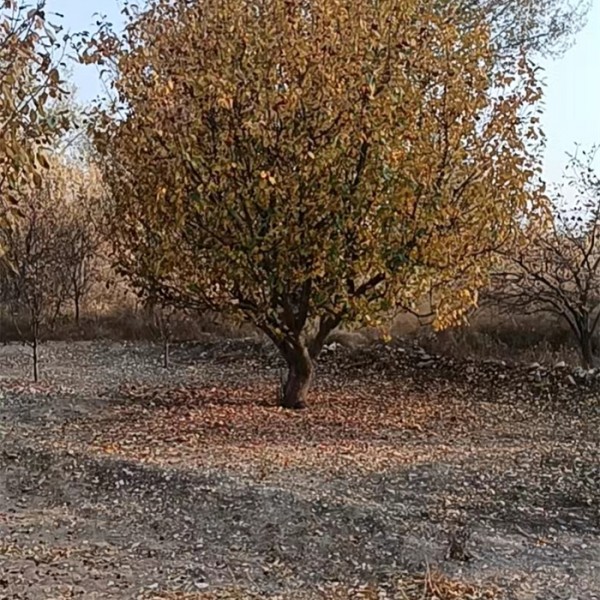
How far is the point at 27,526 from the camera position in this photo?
4.03m

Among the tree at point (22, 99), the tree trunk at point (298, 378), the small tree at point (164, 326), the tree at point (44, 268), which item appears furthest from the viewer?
the tree at point (44, 268)

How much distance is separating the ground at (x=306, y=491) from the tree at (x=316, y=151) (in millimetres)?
1036

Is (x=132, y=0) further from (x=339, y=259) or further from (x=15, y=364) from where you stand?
(x=15, y=364)

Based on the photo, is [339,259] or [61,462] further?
[339,259]

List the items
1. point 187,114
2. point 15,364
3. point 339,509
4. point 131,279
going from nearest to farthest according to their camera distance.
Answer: point 339,509
point 187,114
point 131,279
point 15,364

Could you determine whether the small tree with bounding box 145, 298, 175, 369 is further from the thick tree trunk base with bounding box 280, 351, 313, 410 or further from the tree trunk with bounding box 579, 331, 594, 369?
the tree trunk with bounding box 579, 331, 594, 369

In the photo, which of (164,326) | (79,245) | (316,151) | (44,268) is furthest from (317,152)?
(79,245)

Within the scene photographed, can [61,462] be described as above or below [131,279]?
below

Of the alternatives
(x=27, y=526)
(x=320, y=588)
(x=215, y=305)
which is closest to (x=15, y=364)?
(x=215, y=305)

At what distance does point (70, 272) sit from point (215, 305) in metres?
6.23

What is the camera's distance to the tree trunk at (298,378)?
7047 mm

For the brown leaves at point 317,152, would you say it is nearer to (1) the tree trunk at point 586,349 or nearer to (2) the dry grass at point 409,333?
(1) the tree trunk at point 586,349

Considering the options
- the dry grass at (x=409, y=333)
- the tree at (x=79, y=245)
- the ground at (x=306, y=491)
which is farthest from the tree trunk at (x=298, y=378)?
the tree at (x=79, y=245)

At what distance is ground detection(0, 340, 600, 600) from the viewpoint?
11.1ft
